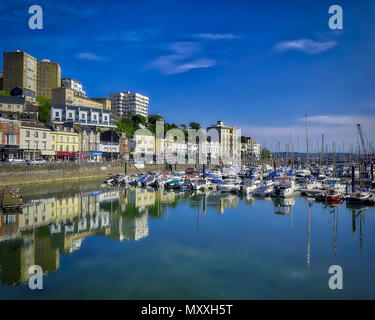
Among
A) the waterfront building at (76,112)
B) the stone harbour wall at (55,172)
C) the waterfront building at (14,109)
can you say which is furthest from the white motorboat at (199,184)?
the waterfront building at (76,112)

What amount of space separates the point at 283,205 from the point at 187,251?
1624 cm

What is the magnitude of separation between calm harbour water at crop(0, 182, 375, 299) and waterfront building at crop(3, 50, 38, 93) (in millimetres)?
72164

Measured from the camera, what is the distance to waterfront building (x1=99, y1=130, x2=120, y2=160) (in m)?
67.4

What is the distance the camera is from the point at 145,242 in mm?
17062

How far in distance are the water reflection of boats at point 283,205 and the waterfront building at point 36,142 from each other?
1560 inches

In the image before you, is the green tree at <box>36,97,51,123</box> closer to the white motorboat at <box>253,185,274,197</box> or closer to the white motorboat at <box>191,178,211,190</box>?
the white motorboat at <box>191,178,211,190</box>

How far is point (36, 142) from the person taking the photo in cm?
4916

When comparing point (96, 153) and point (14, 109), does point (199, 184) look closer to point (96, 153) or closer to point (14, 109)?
point (96, 153)

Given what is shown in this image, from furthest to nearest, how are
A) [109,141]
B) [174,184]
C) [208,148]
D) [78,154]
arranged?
1. [208,148]
2. [109,141]
3. [78,154]
4. [174,184]

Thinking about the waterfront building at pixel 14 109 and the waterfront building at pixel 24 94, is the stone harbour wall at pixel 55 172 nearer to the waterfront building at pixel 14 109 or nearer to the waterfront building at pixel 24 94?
the waterfront building at pixel 14 109

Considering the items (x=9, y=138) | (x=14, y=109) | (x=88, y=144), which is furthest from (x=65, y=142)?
(x=14, y=109)
